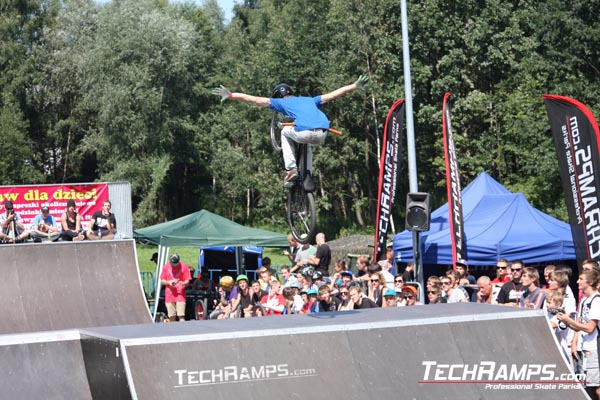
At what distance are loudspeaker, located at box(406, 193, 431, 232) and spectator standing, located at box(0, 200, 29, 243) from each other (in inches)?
309

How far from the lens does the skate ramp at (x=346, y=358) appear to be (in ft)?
28.9

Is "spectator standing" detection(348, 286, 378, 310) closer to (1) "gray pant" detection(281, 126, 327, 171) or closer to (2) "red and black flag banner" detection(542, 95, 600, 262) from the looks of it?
(2) "red and black flag banner" detection(542, 95, 600, 262)

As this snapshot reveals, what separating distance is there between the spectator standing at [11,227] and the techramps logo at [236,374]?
870 cm

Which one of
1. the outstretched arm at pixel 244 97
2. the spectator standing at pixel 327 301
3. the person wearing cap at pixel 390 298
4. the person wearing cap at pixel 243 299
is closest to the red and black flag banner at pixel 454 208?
the person wearing cap at pixel 390 298

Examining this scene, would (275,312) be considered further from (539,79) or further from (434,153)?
(434,153)

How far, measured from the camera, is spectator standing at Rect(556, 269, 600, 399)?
8461 mm

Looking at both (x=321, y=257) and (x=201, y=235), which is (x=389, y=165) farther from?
(x=201, y=235)

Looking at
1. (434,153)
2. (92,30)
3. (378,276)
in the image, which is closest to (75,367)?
(378,276)

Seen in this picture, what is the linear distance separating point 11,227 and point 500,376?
10.7 meters

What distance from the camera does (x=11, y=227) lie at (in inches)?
650

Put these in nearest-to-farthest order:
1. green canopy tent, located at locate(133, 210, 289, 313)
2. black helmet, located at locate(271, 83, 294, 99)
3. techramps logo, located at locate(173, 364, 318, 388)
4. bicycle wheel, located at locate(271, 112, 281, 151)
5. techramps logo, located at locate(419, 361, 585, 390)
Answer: techramps logo, located at locate(173, 364, 318, 388), black helmet, located at locate(271, 83, 294, 99), techramps logo, located at locate(419, 361, 585, 390), bicycle wheel, located at locate(271, 112, 281, 151), green canopy tent, located at locate(133, 210, 289, 313)

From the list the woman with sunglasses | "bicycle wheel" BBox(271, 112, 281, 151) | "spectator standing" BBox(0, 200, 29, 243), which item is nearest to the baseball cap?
the woman with sunglasses

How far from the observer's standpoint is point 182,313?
16531 mm

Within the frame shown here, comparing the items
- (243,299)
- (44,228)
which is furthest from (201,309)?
(243,299)
